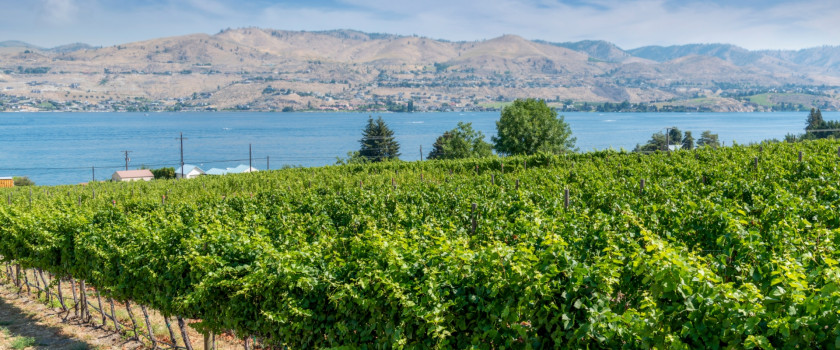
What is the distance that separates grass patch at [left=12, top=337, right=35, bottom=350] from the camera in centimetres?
1067

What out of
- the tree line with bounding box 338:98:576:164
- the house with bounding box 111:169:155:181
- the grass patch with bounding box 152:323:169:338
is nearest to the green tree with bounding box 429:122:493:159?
the tree line with bounding box 338:98:576:164

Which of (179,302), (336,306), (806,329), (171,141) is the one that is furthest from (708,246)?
(171,141)

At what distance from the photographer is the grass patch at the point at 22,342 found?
10.7m

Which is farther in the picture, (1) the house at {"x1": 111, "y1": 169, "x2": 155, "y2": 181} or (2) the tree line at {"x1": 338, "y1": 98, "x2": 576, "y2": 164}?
(1) the house at {"x1": 111, "y1": 169, "x2": 155, "y2": 181}

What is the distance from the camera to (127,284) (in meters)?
9.95

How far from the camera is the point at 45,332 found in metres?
12.1

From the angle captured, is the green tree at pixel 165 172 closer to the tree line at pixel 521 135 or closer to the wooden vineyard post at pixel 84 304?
the tree line at pixel 521 135

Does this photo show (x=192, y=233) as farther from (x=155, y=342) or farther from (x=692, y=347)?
(x=692, y=347)

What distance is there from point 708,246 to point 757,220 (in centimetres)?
126

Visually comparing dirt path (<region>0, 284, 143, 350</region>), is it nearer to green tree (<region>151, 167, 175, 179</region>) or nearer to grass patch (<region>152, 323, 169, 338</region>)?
grass patch (<region>152, 323, 169, 338</region>)

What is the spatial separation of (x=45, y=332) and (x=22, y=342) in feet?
4.33

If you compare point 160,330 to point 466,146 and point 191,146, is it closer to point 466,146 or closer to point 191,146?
point 466,146

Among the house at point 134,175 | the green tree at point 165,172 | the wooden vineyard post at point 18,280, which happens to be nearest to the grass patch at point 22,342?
the wooden vineyard post at point 18,280

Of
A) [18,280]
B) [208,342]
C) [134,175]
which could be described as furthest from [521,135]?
[208,342]
